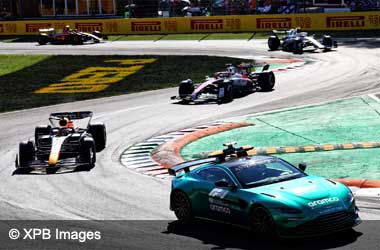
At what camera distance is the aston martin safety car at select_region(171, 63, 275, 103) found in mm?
31359

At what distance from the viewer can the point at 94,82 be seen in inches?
1576

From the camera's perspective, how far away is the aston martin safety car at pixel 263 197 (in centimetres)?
1281

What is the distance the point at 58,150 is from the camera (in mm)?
21016

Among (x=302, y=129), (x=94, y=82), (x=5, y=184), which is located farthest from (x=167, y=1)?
(x=5, y=184)

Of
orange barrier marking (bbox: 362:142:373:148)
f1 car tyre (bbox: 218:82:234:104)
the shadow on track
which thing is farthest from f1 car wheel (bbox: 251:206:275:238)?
f1 car tyre (bbox: 218:82:234:104)

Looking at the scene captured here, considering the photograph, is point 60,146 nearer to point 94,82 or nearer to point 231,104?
point 231,104

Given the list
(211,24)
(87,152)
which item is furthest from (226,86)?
(211,24)

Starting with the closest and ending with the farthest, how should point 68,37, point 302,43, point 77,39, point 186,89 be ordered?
point 186,89 < point 302,43 < point 77,39 < point 68,37

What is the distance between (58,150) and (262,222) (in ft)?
29.9

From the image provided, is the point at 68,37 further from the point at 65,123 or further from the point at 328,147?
the point at 328,147

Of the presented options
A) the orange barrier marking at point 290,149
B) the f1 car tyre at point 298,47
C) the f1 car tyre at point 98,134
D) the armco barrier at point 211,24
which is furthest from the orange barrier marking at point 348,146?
the armco barrier at point 211,24

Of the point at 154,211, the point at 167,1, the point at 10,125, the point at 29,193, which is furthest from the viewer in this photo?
the point at 167,1

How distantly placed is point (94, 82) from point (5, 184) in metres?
21.0

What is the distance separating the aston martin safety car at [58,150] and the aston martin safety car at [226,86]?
31.2 ft
